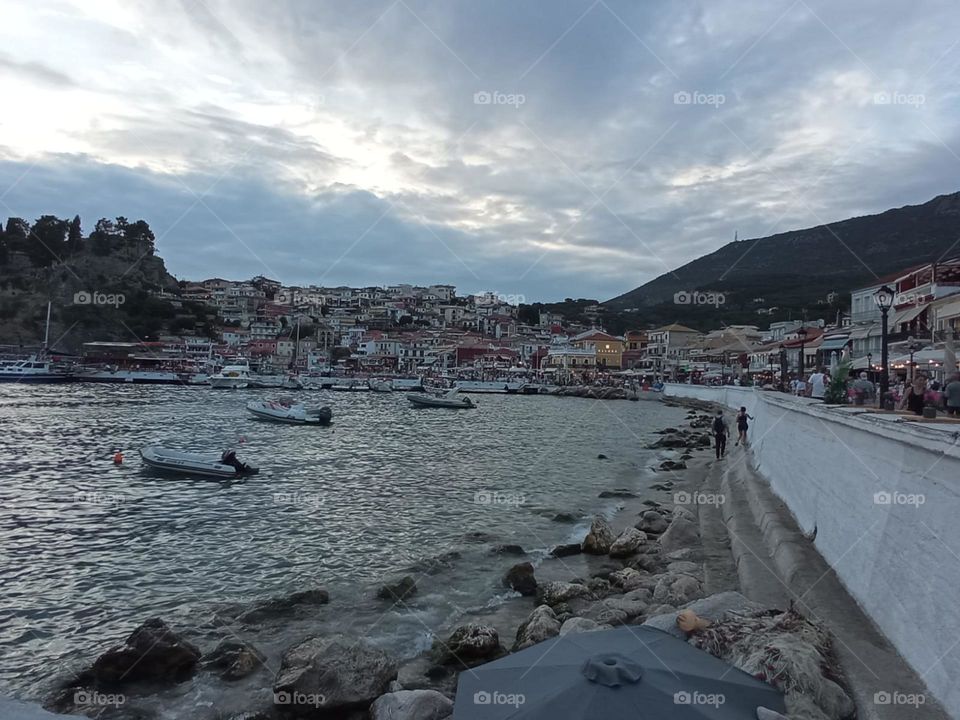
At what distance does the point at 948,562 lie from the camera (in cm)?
435

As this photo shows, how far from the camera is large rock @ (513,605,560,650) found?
7277mm

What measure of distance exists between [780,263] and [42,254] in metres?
179

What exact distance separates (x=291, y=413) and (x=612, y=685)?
114 ft

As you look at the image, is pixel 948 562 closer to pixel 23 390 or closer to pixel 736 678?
pixel 736 678

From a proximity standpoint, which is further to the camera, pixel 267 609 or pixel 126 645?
pixel 267 609

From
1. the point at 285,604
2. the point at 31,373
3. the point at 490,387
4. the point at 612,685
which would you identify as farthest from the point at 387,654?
the point at 31,373

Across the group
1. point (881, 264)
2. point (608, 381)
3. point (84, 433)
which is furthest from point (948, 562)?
point (881, 264)

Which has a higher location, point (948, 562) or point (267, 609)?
point (948, 562)

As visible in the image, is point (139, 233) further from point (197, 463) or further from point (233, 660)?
point (233, 660)

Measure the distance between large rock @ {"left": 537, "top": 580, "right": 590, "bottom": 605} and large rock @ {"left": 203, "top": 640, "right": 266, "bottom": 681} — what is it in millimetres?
4001

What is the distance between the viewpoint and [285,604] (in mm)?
8852

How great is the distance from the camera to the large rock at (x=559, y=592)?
29.3 feet

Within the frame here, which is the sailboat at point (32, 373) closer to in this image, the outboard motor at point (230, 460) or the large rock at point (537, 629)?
the outboard motor at point (230, 460)

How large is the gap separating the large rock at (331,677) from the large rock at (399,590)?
8.81 ft
